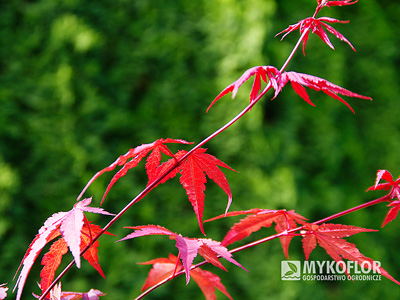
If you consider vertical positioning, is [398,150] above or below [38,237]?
below

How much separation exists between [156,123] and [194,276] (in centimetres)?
162

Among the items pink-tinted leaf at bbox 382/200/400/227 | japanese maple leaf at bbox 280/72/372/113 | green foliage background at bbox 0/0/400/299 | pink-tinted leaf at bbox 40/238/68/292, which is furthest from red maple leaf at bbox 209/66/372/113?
green foliage background at bbox 0/0/400/299

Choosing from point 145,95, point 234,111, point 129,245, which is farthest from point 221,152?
point 129,245

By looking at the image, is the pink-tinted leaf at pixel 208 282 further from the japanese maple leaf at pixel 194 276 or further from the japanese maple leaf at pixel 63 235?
the japanese maple leaf at pixel 63 235

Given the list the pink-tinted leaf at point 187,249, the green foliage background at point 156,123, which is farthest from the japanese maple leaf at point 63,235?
the green foliage background at point 156,123

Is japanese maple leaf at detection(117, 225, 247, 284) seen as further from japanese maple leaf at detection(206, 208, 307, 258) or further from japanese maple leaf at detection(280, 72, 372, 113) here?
japanese maple leaf at detection(280, 72, 372, 113)

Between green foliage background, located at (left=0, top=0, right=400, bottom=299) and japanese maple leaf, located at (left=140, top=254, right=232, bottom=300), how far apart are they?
137 cm

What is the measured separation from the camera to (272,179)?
97.6 inches

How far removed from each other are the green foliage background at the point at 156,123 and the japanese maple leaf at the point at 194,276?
137cm

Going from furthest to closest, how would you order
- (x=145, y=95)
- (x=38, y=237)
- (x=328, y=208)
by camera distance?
1. (x=328, y=208)
2. (x=145, y=95)
3. (x=38, y=237)

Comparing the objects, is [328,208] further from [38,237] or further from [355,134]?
[38,237]

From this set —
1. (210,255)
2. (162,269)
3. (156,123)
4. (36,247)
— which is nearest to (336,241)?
(210,255)

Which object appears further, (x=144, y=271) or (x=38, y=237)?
(x=144, y=271)

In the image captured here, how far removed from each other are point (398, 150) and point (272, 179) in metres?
1.17
